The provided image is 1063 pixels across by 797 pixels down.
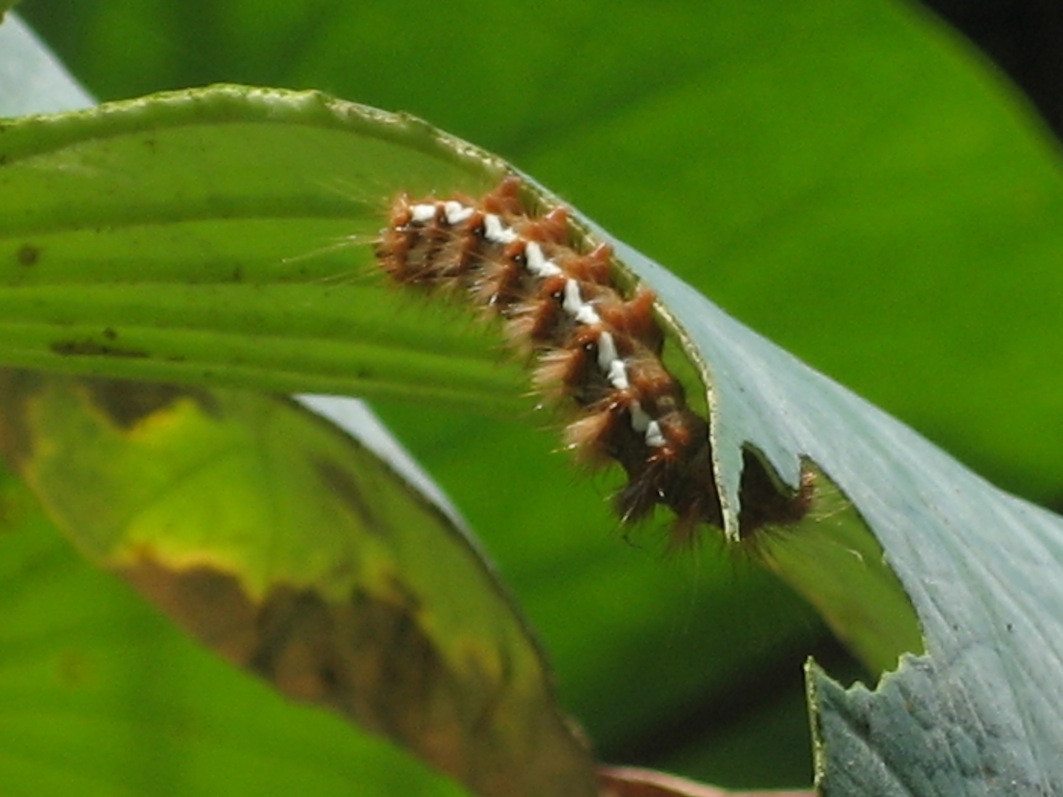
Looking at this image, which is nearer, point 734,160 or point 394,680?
point 394,680

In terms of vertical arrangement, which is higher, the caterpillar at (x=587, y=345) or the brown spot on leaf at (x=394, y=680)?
the caterpillar at (x=587, y=345)

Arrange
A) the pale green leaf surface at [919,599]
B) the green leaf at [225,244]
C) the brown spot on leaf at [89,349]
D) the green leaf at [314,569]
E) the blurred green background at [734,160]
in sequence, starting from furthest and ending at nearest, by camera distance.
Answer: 1. the blurred green background at [734,160]
2. the green leaf at [314,569]
3. the brown spot on leaf at [89,349]
4. the green leaf at [225,244]
5. the pale green leaf surface at [919,599]

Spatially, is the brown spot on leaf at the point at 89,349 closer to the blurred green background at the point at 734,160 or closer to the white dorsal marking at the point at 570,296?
the white dorsal marking at the point at 570,296

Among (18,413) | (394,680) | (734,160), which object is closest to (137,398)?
(18,413)

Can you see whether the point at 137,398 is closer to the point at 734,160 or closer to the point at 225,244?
the point at 225,244

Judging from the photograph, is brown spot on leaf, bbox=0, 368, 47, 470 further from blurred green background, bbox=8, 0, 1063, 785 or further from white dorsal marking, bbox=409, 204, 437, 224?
blurred green background, bbox=8, 0, 1063, 785

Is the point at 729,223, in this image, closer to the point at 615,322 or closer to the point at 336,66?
the point at 336,66

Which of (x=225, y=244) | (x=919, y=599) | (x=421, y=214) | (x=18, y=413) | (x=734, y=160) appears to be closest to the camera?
(x=919, y=599)

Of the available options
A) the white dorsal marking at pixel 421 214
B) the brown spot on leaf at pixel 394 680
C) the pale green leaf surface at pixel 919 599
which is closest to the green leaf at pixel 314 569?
the brown spot on leaf at pixel 394 680
